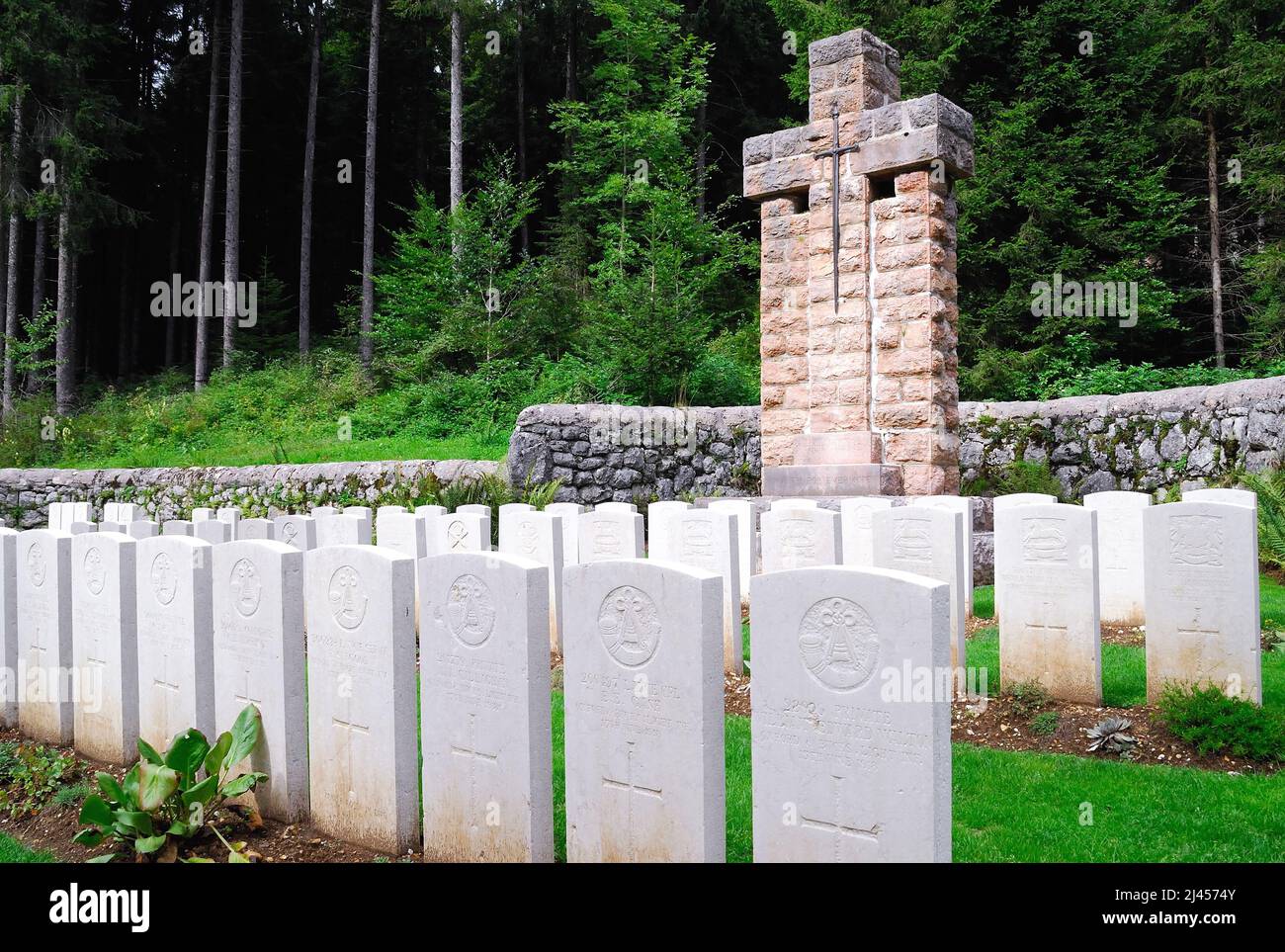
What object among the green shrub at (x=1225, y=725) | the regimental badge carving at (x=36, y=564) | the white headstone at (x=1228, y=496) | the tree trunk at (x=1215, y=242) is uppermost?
the tree trunk at (x=1215, y=242)

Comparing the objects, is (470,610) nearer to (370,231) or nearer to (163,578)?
(163,578)

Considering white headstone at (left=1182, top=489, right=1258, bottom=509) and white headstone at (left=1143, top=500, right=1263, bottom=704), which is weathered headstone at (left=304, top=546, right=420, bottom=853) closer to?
white headstone at (left=1143, top=500, right=1263, bottom=704)

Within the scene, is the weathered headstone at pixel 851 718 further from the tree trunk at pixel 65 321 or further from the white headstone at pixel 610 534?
the tree trunk at pixel 65 321

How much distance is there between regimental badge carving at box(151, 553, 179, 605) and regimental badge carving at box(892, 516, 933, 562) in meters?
4.12

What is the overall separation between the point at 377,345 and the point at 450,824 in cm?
1991

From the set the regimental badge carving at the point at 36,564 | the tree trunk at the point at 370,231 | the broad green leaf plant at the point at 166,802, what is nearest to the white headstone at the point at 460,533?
the regimental badge carving at the point at 36,564

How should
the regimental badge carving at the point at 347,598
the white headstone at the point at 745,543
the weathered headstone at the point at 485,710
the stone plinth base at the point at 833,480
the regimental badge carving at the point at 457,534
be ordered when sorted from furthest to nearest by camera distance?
the stone plinth base at the point at 833,480 < the regimental badge carving at the point at 457,534 < the white headstone at the point at 745,543 < the regimental badge carving at the point at 347,598 < the weathered headstone at the point at 485,710

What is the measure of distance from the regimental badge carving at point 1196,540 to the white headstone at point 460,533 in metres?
4.51

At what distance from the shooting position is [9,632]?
5066mm

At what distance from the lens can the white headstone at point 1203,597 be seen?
4.45 meters

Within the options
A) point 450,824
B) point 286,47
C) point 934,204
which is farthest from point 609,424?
point 286,47

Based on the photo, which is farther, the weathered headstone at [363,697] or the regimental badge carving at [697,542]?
the regimental badge carving at [697,542]

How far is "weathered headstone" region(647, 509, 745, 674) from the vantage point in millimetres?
5715

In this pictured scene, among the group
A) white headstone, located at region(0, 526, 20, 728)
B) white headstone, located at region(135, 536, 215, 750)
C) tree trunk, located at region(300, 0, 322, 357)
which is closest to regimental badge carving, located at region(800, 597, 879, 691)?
white headstone, located at region(135, 536, 215, 750)
